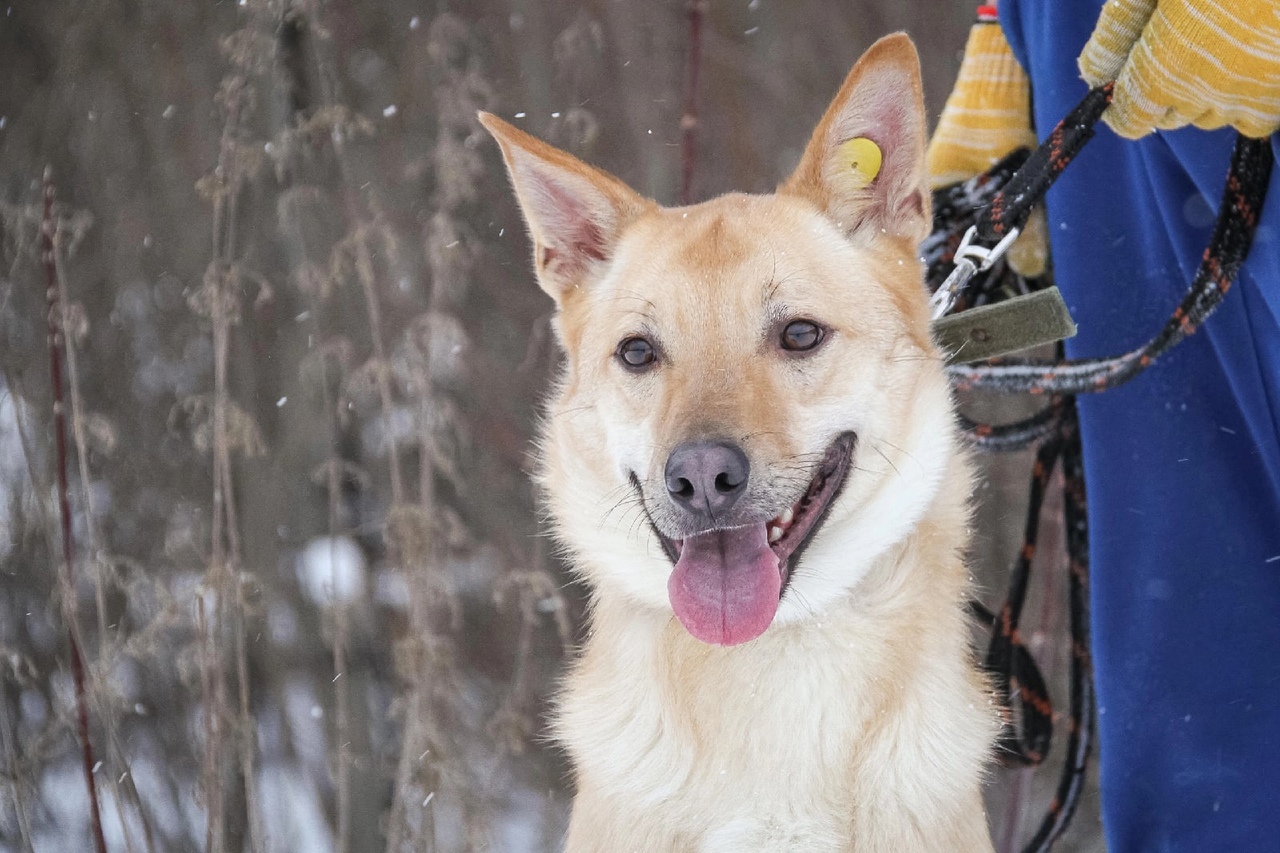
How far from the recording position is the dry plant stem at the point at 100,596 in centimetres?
331

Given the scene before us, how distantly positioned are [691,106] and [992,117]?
170 centimetres

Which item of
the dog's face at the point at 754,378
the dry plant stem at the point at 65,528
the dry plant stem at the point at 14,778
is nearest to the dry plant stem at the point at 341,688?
the dry plant stem at the point at 65,528

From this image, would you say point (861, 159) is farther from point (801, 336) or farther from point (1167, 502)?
point (1167, 502)

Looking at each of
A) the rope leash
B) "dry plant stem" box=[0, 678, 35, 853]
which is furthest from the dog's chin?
"dry plant stem" box=[0, 678, 35, 853]

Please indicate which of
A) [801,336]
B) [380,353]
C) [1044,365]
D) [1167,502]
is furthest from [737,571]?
[380,353]

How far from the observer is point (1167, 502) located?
2.06 metres

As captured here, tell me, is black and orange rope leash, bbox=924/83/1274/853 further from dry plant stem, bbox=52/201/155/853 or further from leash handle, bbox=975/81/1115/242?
dry plant stem, bbox=52/201/155/853

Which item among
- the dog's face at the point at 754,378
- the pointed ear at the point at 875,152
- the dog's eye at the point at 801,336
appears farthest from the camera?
the dog's eye at the point at 801,336

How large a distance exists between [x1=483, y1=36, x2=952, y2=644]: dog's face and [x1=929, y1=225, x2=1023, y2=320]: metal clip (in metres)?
0.06

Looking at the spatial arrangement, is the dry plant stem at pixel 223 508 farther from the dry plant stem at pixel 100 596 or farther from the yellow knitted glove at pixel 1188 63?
the yellow knitted glove at pixel 1188 63

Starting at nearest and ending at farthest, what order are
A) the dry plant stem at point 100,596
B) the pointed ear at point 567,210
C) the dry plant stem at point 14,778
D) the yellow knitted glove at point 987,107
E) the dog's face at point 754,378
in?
the dog's face at point 754,378
the pointed ear at point 567,210
the yellow knitted glove at point 987,107
the dry plant stem at point 100,596
the dry plant stem at point 14,778

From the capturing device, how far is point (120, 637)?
3461 mm

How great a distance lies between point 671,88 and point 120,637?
2910 mm

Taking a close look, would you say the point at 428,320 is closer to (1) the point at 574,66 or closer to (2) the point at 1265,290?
(1) the point at 574,66
